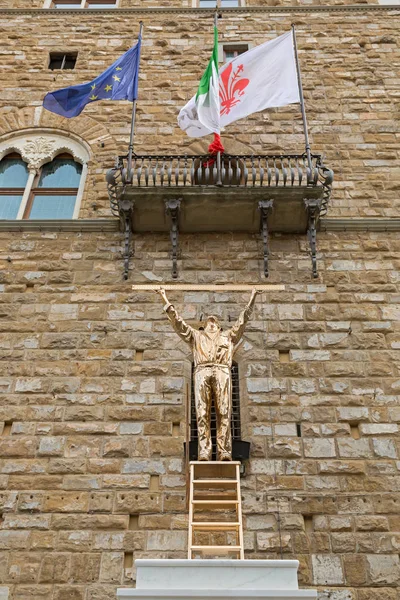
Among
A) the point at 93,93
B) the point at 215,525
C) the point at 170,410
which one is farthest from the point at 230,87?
the point at 215,525

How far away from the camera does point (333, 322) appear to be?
29.7 feet

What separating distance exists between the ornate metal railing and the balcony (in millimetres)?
16

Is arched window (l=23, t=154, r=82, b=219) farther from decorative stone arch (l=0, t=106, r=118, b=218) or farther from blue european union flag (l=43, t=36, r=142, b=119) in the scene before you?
blue european union flag (l=43, t=36, r=142, b=119)

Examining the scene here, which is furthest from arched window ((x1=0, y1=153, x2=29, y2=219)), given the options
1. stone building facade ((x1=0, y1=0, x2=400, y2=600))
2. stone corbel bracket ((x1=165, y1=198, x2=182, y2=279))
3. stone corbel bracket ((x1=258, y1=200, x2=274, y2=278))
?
stone corbel bracket ((x1=258, y1=200, x2=274, y2=278))

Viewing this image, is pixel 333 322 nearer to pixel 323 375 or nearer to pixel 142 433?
pixel 323 375

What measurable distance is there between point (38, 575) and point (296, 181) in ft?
22.6

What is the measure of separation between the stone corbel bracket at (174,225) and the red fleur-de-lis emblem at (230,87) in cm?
191

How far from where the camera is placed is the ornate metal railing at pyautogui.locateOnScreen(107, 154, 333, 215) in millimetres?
9820

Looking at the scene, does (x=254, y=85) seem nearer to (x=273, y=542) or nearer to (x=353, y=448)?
(x=353, y=448)

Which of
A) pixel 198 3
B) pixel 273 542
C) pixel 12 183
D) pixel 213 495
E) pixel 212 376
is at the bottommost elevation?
pixel 273 542

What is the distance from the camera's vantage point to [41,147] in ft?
37.9

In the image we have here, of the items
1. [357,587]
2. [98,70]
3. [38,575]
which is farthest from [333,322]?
[98,70]

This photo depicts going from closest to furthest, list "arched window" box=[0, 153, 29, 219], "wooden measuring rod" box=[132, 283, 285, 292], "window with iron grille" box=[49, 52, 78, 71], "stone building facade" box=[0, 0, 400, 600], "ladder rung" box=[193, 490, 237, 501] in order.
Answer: "ladder rung" box=[193, 490, 237, 501], "stone building facade" box=[0, 0, 400, 600], "wooden measuring rod" box=[132, 283, 285, 292], "arched window" box=[0, 153, 29, 219], "window with iron grille" box=[49, 52, 78, 71]

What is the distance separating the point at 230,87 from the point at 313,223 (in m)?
2.78
